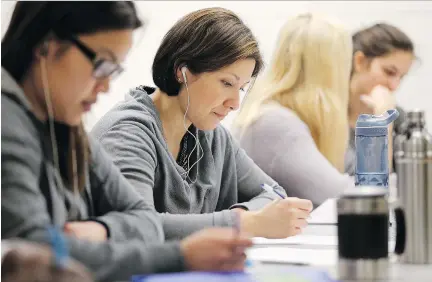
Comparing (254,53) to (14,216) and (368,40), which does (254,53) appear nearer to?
(14,216)

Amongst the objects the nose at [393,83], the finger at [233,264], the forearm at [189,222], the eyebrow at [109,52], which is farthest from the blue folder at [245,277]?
the nose at [393,83]

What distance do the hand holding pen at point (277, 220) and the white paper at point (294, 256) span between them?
194 mm

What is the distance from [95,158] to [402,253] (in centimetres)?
53

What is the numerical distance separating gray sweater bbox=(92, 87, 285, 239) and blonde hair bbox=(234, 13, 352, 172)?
2.26ft

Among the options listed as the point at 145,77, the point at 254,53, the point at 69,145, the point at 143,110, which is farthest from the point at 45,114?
the point at 145,77

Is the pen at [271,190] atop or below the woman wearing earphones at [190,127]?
below

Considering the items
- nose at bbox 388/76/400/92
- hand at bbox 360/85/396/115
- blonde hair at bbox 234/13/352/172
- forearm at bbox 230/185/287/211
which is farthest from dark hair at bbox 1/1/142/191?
nose at bbox 388/76/400/92

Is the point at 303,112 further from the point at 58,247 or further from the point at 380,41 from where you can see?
the point at 58,247

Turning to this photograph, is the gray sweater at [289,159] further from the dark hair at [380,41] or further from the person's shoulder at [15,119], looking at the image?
the person's shoulder at [15,119]

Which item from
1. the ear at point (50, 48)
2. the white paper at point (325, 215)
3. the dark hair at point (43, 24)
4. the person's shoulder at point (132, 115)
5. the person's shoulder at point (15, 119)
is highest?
the dark hair at point (43, 24)

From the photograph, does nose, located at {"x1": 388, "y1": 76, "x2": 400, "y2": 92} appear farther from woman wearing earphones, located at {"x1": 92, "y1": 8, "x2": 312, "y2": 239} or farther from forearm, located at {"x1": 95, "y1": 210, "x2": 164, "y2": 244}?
forearm, located at {"x1": 95, "y1": 210, "x2": 164, "y2": 244}

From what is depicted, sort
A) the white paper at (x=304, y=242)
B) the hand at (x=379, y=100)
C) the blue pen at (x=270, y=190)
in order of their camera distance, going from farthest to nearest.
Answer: the hand at (x=379, y=100), the blue pen at (x=270, y=190), the white paper at (x=304, y=242)

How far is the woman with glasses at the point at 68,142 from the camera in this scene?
1015 mm

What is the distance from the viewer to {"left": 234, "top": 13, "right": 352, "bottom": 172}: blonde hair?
9.58ft
